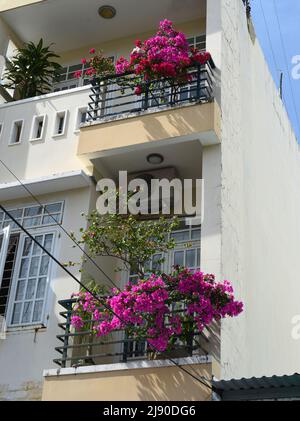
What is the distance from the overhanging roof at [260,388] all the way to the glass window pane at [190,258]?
9.86 ft

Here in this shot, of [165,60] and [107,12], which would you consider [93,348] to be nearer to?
[165,60]

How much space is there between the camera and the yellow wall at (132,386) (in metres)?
9.53

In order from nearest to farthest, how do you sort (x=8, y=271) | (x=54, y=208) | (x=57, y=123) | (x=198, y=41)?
(x=8, y=271) → (x=54, y=208) → (x=57, y=123) → (x=198, y=41)

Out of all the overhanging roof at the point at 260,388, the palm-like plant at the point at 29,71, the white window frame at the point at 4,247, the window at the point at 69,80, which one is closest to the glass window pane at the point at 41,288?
the white window frame at the point at 4,247

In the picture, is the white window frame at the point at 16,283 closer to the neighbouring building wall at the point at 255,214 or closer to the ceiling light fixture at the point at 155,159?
the ceiling light fixture at the point at 155,159

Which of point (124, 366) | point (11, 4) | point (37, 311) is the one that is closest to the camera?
point (124, 366)

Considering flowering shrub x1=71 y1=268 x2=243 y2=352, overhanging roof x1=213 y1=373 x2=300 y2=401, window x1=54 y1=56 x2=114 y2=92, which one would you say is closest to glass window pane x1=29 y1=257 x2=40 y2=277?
flowering shrub x1=71 y1=268 x2=243 y2=352

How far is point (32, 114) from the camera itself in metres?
13.7

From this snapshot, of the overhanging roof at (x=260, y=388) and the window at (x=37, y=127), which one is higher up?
the window at (x=37, y=127)

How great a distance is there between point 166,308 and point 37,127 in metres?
5.33

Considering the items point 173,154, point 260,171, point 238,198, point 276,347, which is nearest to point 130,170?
point 173,154

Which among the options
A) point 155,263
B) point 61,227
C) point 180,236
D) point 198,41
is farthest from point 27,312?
point 198,41

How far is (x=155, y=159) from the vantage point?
12.4 metres

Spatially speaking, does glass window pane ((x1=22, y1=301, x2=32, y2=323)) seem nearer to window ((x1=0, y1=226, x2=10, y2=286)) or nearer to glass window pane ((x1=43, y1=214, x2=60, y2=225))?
window ((x1=0, y1=226, x2=10, y2=286))
